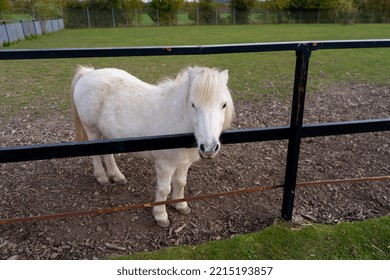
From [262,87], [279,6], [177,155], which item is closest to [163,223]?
[177,155]

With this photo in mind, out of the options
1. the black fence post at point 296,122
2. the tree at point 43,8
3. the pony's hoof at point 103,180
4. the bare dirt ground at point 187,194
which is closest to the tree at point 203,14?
the tree at point 43,8

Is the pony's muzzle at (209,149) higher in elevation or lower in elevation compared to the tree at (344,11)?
lower

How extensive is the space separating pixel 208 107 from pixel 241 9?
43.6 meters

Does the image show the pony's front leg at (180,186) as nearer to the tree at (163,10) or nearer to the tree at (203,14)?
the tree at (163,10)

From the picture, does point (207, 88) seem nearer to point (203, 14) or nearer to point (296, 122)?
point (296, 122)

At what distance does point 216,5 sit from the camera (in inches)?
1597

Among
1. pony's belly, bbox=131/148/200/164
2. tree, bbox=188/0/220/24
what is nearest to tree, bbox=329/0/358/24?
tree, bbox=188/0/220/24

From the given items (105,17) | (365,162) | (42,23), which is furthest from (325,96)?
(105,17)

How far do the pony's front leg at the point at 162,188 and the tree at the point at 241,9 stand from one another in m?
40.5

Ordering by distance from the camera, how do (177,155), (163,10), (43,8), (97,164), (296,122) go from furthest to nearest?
(163,10)
(43,8)
(97,164)
(177,155)
(296,122)

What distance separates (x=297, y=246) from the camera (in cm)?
259

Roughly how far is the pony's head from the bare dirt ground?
118 centimetres

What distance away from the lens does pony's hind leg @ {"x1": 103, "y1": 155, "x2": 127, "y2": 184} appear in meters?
3.70

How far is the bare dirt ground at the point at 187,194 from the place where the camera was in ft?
9.40
